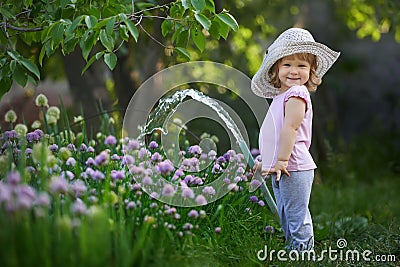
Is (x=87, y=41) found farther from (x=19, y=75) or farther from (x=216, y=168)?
(x=216, y=168)

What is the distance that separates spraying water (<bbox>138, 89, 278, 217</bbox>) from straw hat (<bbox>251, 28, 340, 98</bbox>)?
271mm

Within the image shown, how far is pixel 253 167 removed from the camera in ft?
10.3

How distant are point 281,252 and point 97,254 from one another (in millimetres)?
1272

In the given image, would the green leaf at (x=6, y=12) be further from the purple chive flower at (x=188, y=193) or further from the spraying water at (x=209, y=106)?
the purple chive flower at (x=188, y=193)

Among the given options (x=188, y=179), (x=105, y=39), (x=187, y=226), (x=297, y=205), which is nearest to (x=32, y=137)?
(x=105, y=39)

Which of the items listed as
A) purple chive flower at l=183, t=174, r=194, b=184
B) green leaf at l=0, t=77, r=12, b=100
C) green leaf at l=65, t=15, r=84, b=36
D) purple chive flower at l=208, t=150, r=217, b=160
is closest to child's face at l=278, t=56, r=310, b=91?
purple chive flower at l=208, t=150, r=217, b=160

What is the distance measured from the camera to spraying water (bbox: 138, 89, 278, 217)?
3.21m

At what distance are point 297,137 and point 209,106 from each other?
2.47 ft

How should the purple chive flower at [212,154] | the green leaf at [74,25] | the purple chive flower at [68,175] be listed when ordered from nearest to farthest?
the purple chive flower at [68,175]
the green leaf at [74,25]
the purple chive flower at [212,154]

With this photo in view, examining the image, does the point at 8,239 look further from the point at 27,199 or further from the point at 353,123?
the point at 353,123

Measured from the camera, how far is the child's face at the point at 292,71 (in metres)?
3.04

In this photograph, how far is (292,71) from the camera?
303 centimetres

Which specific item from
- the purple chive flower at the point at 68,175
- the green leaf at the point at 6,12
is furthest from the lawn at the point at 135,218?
the green leaf at the point at 6,12

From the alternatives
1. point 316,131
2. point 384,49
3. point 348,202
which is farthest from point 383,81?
point 348,202
